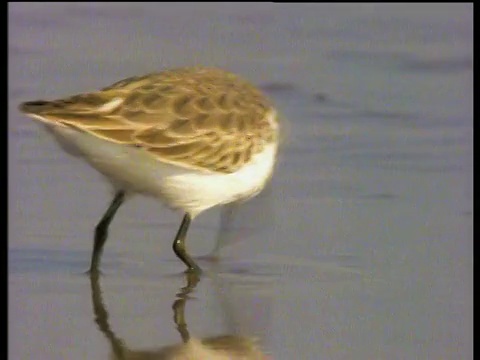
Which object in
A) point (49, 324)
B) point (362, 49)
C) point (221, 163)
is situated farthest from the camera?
point (362, 49)

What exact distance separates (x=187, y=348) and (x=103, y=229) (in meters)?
1.16

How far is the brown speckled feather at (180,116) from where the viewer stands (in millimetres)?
6422

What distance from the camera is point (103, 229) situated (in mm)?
6957

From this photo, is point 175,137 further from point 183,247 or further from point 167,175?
point 183,247

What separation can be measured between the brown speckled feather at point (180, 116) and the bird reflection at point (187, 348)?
30.6 inches

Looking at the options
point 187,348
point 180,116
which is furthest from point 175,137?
point 187,348

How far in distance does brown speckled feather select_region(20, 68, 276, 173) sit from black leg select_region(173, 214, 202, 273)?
13.0 inches

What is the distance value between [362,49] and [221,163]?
164 inches

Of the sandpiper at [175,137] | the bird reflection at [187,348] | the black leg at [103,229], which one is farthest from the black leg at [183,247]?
the bird reflection at [187,348]

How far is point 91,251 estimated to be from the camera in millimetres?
7082

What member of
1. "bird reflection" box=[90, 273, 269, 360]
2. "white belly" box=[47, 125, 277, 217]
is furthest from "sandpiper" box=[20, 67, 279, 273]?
"bird reflection" box=[90, 273, 269, 360]

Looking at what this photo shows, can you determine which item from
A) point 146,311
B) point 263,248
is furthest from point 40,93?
point 146,311

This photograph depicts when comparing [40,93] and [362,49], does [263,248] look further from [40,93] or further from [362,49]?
[362,49]

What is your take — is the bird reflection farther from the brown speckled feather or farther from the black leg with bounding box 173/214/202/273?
the brown speckled feather
